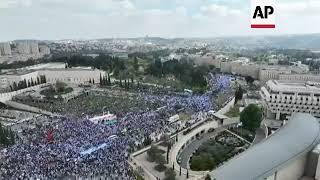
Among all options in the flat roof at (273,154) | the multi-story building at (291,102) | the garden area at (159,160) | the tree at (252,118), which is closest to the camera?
the flat roof at (273,154)

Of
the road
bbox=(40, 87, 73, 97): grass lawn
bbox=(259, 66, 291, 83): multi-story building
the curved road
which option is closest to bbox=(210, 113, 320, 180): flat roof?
the road

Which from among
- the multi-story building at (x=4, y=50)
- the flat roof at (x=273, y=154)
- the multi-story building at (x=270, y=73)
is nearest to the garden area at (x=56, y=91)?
the flat roof at (x=273, y=154)

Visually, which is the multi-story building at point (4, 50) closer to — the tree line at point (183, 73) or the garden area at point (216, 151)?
the tree line at point (183, 73)

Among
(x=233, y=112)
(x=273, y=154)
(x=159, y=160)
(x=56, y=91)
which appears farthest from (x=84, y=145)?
(x=56, y=91)

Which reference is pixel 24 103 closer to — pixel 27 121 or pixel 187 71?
pixel 27 121

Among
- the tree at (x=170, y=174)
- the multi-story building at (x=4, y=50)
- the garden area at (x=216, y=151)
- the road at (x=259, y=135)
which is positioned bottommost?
the road at (x=259, y=135)

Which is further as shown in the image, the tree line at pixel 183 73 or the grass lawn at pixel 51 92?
the tree line at pixel 183 73
